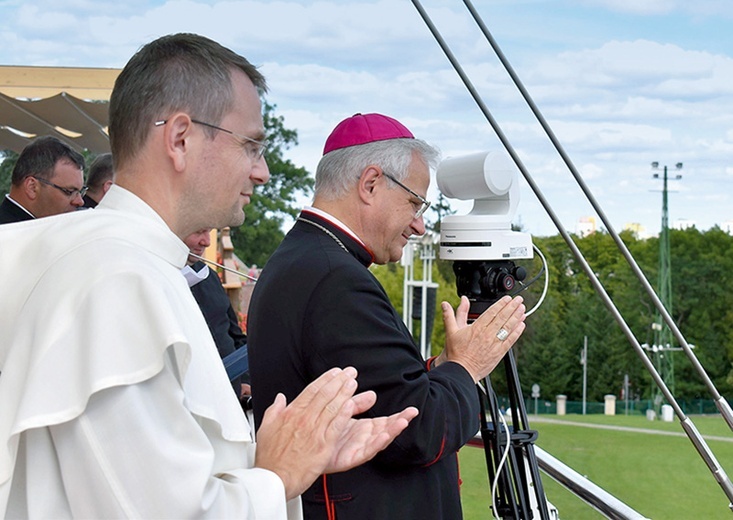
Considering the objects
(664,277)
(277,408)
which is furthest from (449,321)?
(664,277)

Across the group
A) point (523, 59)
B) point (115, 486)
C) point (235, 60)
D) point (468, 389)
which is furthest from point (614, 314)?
point (523, 59)

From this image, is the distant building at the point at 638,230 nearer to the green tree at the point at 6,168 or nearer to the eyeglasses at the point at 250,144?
the green tree at the point at 6,168

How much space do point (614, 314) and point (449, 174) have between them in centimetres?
55

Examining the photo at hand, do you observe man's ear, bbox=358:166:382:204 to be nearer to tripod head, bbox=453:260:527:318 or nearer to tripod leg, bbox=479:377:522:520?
tripod head, bbox=453:260:527:318

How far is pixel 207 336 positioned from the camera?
128 cm

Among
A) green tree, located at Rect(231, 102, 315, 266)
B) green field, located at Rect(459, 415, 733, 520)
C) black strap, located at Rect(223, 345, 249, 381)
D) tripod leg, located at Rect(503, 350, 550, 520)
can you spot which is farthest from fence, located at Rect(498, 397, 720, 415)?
tripod leg, located at Rect(503, 350, 550, 520)

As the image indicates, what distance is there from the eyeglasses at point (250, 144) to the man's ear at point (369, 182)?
0.68 meters

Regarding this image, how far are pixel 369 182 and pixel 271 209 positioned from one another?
27834 millimetres

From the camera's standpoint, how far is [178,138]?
134 cm

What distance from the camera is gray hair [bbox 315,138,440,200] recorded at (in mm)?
2178

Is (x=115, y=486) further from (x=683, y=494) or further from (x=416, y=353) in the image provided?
(x=683, y=494)

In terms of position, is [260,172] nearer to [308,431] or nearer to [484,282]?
[308,431]

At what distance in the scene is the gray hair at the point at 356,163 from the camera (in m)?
2.18

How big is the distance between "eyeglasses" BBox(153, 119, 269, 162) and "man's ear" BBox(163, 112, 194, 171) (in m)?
0.01
